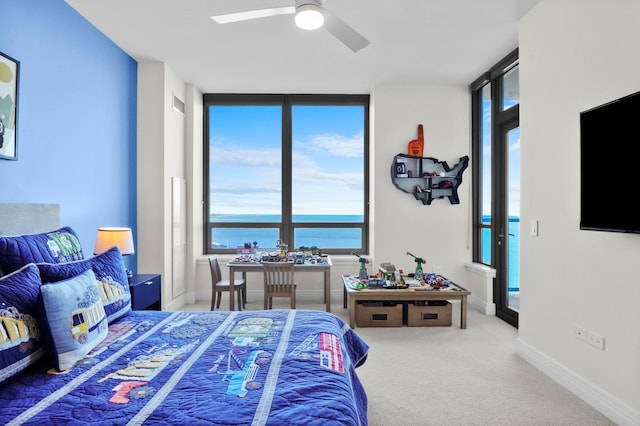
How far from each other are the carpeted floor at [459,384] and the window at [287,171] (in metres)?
1.95

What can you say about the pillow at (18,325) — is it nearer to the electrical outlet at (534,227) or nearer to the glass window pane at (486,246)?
the electrical outlet at (534,227)

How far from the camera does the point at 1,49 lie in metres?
2.28

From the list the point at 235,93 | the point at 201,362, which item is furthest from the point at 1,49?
the point at 235,93

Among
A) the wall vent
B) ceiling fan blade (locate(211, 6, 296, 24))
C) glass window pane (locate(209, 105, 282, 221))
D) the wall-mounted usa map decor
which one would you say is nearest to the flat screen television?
ceiling fan blade (locate(211, 6, 296, 24))

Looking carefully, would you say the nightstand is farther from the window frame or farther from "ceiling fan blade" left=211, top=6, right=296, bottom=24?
the window frame

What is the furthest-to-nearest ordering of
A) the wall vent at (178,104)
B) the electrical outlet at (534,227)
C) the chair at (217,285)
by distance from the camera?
1. the wall vent at (178,104)
2. the chair at (217,285)
3. the electrical outlet at (534,227)

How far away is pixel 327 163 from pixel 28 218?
3.73m

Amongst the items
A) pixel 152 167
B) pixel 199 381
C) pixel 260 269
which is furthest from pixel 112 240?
pixel 199 381

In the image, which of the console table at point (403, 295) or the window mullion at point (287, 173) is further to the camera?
the window mullion at point (287, 173)

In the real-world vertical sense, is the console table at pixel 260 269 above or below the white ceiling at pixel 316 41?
below

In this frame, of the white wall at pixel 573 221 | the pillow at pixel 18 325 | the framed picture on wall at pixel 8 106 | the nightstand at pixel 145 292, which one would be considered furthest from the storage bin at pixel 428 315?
the framed picture on wall at pixel 8 106

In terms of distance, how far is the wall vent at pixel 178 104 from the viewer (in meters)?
4.40

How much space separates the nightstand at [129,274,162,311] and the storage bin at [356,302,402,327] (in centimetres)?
200

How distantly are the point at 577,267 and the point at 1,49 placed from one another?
4.01m
